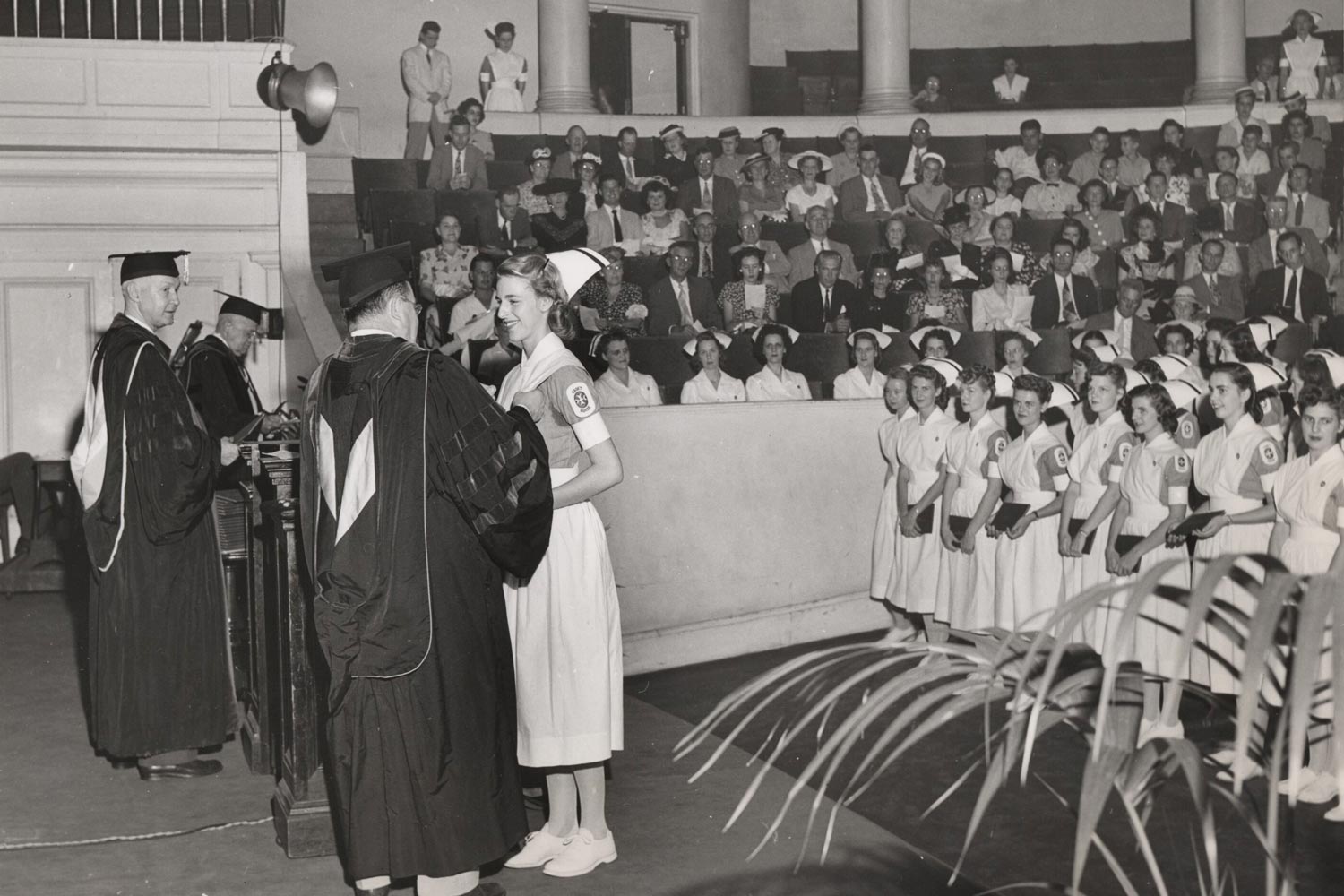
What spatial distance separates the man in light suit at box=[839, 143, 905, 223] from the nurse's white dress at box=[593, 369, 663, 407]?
13.6 feet

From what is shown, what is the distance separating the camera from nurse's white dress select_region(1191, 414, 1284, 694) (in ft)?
17.7

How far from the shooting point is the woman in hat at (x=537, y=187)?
10.6 meters

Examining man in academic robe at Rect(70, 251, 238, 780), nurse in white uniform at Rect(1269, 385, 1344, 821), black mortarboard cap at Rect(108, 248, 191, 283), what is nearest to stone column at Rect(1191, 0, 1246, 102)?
nurse in white uniform at Rect(1269, 385, 1344, 821)

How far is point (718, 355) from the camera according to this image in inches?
333

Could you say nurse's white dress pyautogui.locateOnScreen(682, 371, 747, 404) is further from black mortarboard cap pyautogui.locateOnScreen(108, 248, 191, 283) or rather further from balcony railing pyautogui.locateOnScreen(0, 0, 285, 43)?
black mortarboard cap pyautogui.locateOnScreen(108, 248, 191, 283)

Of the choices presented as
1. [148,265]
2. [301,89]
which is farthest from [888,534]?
[301,89]

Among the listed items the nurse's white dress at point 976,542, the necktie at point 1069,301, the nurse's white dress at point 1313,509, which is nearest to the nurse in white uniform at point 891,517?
the nurse's white dress at point 976,542

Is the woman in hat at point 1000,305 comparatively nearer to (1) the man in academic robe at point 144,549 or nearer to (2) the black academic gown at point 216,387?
(2) the black academic gown at point 216,387

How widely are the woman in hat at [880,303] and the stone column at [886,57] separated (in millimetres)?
4738

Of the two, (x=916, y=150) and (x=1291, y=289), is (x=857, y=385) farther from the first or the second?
(x=916, y=150)

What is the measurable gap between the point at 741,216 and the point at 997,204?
7.08 ft

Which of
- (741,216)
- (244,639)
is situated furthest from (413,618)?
(741,216)

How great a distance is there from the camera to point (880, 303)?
9922 millimetres

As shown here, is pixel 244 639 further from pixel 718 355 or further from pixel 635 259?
pixel 635 259
